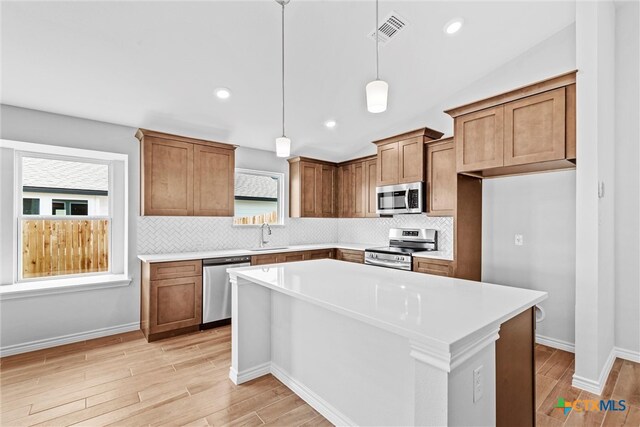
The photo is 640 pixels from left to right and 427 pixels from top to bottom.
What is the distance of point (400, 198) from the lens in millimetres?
4320

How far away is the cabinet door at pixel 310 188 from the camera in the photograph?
519 cm

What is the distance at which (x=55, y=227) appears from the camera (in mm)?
3535

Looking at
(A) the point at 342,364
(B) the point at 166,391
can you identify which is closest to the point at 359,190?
(A) the point at 342,364

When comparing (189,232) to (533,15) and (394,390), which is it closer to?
(394,390)

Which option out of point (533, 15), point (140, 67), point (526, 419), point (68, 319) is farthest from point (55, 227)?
→ point (533, 15)

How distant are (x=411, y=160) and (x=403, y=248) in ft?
4.18

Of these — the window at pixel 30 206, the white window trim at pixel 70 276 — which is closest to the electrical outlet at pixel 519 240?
the white window trim at pixel 70 276

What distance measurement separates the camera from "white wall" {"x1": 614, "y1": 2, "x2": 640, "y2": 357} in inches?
118

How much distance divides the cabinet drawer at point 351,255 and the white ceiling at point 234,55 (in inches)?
84.8

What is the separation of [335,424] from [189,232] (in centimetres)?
309

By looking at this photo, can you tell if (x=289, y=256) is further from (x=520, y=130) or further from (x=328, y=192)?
(x=520, y=130)

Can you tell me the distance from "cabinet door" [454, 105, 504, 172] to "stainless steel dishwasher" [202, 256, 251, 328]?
2.95 metres

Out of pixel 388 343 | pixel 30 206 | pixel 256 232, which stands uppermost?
pixel 30 206

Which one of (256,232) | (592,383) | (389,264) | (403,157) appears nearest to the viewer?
(592,383)
